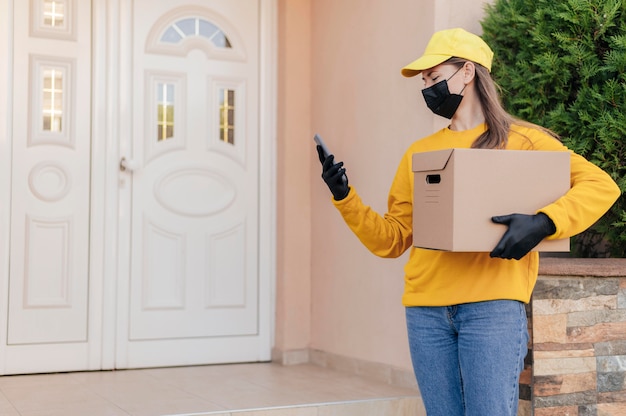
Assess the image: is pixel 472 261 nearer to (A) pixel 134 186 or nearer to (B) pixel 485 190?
(B) pixel 485 190

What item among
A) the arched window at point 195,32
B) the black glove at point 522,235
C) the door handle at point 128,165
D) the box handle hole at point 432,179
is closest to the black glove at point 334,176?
the box handle hole at point 432,179

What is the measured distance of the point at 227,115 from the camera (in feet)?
16.1

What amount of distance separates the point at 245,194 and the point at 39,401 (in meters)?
1.71

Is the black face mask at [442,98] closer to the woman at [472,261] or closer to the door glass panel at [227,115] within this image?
the woman at [472,261]

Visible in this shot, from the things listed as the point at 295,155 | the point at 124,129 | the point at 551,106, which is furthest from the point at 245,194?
the point at 551,106

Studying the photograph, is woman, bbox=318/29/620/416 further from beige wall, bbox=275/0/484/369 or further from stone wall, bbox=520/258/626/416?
beige wall, bbox=275/0/484/369

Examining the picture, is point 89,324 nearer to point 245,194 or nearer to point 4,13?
point 245,194

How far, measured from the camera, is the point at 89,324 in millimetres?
4516

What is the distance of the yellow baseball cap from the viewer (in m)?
2.32

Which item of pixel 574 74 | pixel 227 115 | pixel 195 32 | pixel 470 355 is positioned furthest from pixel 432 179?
pixel 195 32

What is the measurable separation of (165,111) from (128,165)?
0.38 meters

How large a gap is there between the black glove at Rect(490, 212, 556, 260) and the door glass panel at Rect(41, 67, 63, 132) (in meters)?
3.02

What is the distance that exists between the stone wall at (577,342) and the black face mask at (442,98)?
1003 millimetres

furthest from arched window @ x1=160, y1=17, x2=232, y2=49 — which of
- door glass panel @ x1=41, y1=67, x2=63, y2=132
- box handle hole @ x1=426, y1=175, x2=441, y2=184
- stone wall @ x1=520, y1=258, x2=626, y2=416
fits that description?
box handle hole @ x1=426, y1=175, x2=441, y2=184
